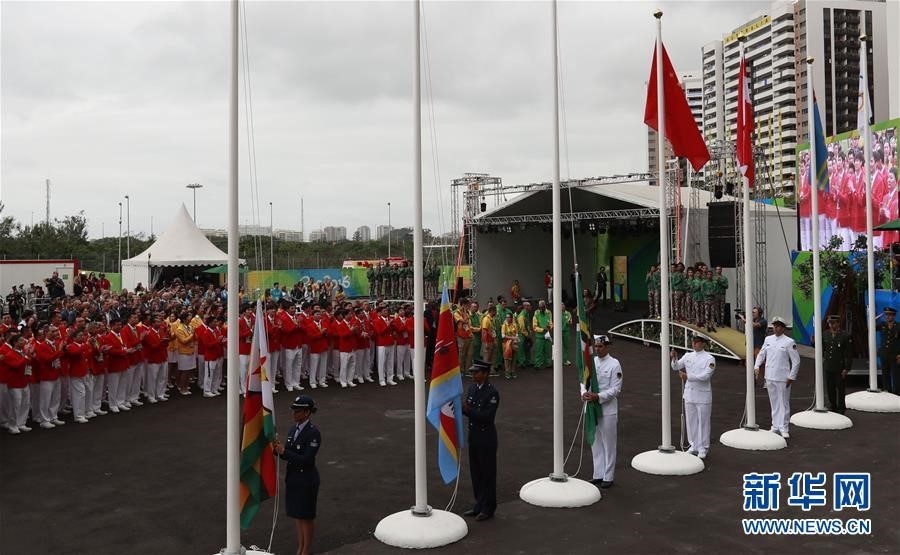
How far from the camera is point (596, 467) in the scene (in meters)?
8.98

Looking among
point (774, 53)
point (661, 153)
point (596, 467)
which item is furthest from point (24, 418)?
point (774, 53)

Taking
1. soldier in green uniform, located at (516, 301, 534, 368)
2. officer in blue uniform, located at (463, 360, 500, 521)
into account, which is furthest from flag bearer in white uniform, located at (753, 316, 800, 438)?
soldier in green uniform, located at (516, 301, 534, 368)

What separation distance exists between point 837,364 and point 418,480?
892cm

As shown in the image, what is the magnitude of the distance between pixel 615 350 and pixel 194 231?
22.3 m

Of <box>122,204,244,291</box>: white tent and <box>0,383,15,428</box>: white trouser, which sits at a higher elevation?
<box>122,204,244,291</box>: white tent

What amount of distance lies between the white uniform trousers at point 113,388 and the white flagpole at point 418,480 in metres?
8.24

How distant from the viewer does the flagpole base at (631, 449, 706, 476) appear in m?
9.40

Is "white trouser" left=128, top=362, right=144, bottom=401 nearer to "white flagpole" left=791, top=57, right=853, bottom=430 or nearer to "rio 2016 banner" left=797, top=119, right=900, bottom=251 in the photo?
"white flagpole" left=791, top=57, right=853, bottom=430

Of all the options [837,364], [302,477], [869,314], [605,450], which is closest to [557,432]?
[605,450]

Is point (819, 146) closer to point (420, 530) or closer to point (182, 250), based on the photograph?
point (420, 530)

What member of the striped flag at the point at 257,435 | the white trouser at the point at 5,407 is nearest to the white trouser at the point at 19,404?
the white trouser at the point at 5,407

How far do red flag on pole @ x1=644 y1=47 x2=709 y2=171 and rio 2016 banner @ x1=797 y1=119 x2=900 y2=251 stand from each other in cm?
1336

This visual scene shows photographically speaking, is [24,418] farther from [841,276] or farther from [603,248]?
[603,248]

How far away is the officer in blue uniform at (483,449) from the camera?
7.73 m
